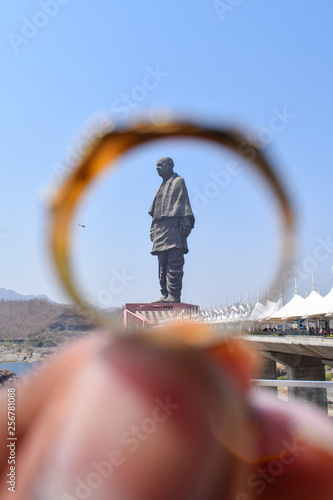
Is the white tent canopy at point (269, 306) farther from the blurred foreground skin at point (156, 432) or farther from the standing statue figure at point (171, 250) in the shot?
the standing statue figure at point (171, 250)

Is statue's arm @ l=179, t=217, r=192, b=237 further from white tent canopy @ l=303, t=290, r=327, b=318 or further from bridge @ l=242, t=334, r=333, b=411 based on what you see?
white tent canopy @ l=303, t=290, r=327, b=318

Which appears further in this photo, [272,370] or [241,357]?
[272,370]

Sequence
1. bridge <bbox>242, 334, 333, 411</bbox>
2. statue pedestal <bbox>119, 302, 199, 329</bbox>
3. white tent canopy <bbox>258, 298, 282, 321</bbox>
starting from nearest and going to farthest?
statue pedestal <bbox>119, 302, 199, 329</bbox>
white tent canopy <bbox>258, 298, 282, 321</bbox>
bridge <bbox>242, 334, 333, 411</bbox>

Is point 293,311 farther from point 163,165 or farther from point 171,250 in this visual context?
point 171,250

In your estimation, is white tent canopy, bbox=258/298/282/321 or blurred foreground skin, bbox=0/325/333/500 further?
white tent canopy, bbox=258/298/282/321

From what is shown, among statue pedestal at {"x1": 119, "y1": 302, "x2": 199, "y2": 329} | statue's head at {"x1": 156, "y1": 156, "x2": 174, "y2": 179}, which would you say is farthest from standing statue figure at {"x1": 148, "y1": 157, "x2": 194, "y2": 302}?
statue pedestal at {"x1": 119, "y1": 302, "x2": 199, "y2": 329}

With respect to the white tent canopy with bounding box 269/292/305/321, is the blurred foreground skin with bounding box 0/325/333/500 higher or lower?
lower

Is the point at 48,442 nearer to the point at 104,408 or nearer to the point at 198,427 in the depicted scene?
the point at 104,408


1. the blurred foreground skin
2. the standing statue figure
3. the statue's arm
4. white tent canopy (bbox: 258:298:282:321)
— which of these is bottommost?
the blurred foreground skin

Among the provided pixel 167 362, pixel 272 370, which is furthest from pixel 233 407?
pixel 272 370
